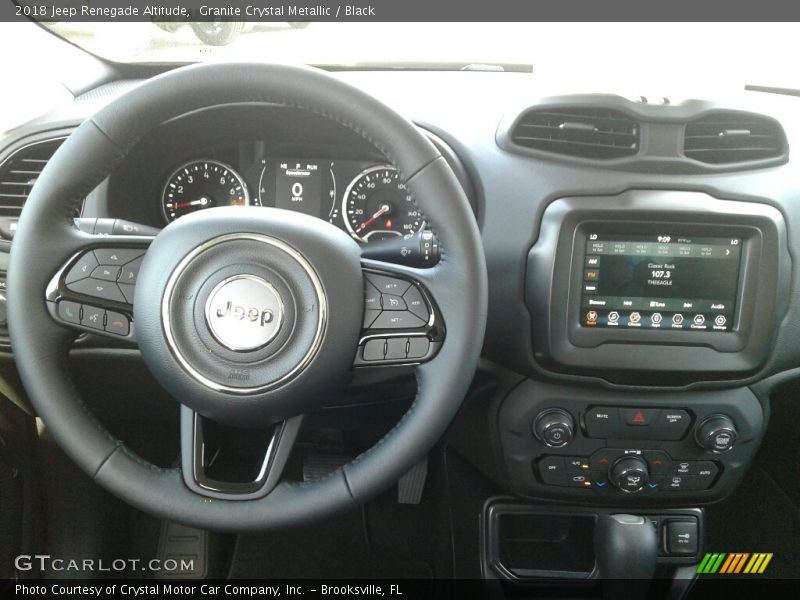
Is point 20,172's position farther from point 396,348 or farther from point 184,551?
point 184,551

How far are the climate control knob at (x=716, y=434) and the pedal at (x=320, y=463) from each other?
731 mm

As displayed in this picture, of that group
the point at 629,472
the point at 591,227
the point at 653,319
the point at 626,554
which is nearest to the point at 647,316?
the point at 653,319

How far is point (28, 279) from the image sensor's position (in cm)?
106

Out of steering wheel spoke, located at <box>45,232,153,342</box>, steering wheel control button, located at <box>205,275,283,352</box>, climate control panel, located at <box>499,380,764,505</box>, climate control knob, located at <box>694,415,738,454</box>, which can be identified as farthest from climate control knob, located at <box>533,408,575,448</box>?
steering wheel spoke, located at <box>45,232,153,342</box>

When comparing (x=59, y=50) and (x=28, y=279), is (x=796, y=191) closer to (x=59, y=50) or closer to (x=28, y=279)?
(x=28, y=279)

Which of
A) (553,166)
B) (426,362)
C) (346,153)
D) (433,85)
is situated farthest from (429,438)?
(433,85)

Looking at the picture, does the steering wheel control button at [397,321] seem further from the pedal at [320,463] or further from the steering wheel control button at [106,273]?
the pedal at [320,463]

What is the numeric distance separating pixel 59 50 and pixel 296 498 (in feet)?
3.67

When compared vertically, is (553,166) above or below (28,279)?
above

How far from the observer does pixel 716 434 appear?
4.77ft

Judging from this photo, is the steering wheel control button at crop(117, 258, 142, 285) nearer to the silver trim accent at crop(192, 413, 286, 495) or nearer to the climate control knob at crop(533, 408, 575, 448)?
the silver trim accent at crop(192, 413, 286, 495)

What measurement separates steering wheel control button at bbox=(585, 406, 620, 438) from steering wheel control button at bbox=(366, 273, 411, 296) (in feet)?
1.87

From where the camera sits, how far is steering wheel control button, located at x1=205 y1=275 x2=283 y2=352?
3.38 ft

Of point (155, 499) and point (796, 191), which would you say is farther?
point (796, 191)
